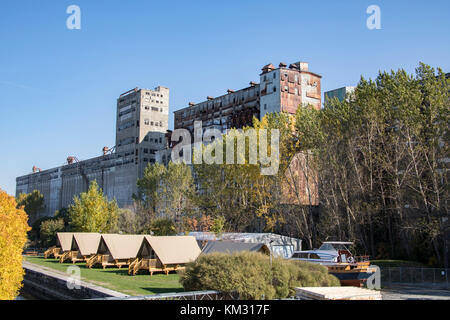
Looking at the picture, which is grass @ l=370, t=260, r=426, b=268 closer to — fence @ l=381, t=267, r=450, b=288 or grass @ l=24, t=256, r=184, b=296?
fence @ l=381, t=267, r=450, b=288

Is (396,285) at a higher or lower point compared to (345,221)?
lower

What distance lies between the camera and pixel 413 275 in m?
32.7

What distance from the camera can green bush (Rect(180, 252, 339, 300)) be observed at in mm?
17906

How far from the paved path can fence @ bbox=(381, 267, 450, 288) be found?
1.66 meters

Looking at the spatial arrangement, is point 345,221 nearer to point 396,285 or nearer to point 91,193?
point 396,285

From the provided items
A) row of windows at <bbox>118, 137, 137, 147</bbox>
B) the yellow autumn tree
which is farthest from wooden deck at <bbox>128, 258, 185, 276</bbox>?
row of windows at <bbox>118, 137, 137, 147</bbox>

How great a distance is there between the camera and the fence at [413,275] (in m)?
32.3

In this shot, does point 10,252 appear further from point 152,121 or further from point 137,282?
point 152,121

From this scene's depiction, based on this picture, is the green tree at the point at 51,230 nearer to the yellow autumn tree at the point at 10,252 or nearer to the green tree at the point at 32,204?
the yellow autumn tree at the point at 10,252

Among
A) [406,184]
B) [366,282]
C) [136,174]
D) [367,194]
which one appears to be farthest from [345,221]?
[136,174]

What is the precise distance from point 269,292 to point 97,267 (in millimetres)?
26071

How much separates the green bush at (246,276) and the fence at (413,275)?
46.6 feet

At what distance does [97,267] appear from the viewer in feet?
130
